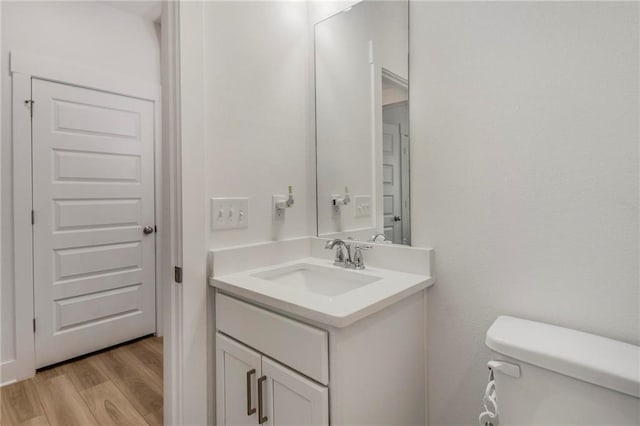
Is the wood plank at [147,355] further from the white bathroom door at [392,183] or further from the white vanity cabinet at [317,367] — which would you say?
the white bathroom door at [392,183]

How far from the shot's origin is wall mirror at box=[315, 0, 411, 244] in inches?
49.9

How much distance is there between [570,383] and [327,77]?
1.42 meters

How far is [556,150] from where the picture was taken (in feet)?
3.09

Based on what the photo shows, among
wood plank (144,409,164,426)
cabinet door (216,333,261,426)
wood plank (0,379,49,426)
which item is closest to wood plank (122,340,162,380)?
wood plank (144,409,164,426)

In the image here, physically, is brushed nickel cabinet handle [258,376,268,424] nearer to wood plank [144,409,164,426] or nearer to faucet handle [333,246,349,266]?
faucet handle [333,246,349,266]

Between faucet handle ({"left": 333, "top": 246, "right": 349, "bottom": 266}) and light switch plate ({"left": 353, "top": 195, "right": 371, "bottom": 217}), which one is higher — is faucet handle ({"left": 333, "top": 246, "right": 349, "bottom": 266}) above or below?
below

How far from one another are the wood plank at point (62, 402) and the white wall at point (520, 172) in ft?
5.60

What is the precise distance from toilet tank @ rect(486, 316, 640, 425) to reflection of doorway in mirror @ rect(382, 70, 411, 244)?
0.51m

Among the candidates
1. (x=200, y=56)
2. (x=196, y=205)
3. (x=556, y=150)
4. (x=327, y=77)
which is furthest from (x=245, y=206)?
(x=556, y=150)

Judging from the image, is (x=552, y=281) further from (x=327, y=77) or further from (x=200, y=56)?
(x=200, y=56)

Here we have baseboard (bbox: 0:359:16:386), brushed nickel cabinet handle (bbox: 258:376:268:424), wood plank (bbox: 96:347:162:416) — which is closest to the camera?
brushed nickel cabinet handle (bbox: 258:376:268:424)

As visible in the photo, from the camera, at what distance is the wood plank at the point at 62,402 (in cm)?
159

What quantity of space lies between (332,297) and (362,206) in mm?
561

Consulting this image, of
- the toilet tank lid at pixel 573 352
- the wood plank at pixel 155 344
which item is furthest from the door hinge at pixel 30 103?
the toilet tank lid at pixel 573 352
